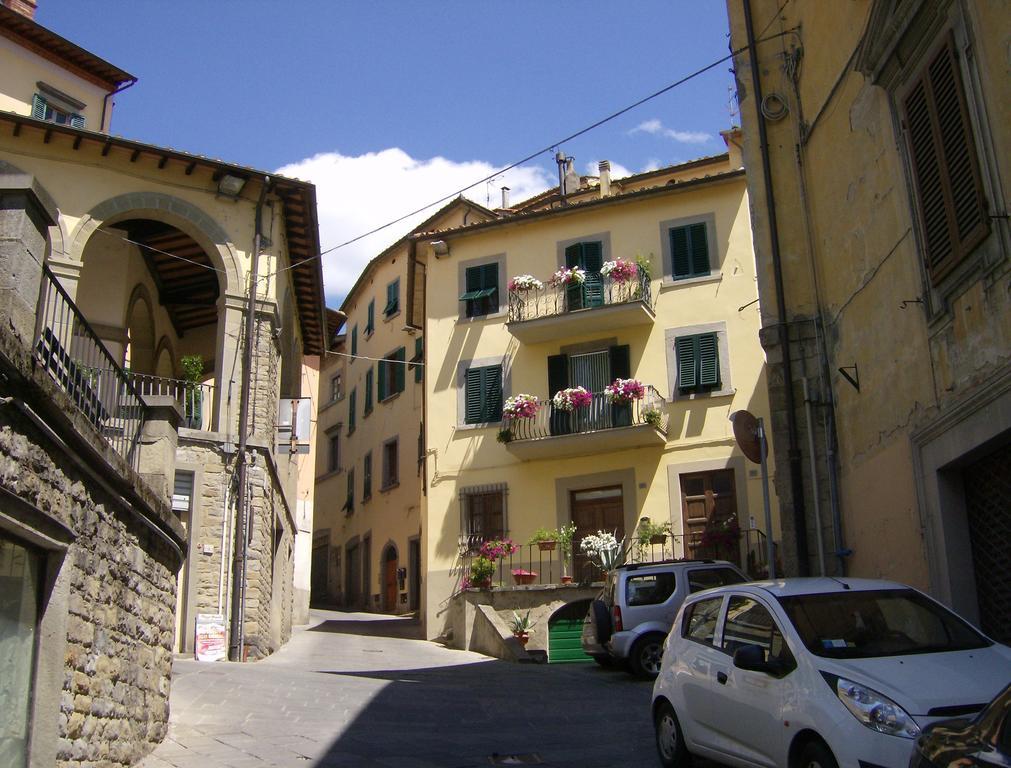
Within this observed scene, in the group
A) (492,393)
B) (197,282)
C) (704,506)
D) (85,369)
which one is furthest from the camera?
(492,393)

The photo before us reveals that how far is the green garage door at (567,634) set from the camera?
1961cm

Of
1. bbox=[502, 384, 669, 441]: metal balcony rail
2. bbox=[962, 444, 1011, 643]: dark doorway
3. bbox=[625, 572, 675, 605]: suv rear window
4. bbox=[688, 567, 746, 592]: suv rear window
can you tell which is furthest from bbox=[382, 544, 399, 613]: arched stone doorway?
bbox=[962, 444, 1011, 643]: dark doorway

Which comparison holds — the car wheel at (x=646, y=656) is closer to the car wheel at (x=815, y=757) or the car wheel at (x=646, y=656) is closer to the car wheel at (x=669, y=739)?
the car wheel at (x=669, y=739)

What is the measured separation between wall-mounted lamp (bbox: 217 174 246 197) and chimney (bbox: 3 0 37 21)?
1232 centimetres

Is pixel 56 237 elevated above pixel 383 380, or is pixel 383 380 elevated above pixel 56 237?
pixel 383 380

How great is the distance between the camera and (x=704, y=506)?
22.6 m

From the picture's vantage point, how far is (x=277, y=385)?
66.6 ft

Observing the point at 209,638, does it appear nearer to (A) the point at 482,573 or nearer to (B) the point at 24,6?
(A) the point at 482,573

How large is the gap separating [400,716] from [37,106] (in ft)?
62.5

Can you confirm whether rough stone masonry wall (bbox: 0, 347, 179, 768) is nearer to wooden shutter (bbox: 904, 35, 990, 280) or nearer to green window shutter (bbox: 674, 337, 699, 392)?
wooden shutter (bbox: 904, 35, 990, 280)

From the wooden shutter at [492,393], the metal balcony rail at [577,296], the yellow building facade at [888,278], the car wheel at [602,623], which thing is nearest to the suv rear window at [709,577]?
the car wheel at [602,623]

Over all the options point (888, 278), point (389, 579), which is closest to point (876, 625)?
point (888, 278)

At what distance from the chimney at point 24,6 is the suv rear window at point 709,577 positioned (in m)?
22.2

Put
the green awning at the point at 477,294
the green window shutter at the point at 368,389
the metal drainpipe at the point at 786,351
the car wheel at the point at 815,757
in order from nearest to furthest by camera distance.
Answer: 1. the car wheel at the point at 815,757
2. the metal drainpipe at the point at 786,351
3. the green awning at the point at 477,294
4. the green window shutter at the point at 368,389
